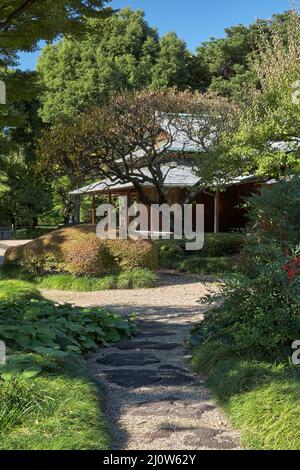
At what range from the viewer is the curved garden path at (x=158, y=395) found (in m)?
3.94

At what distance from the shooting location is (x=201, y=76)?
38.5 metres

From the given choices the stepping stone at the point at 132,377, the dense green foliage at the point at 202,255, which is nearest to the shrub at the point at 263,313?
the stepping stone at the point at 132,377

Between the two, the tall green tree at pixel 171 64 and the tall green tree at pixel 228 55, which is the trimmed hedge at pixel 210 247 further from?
the tall green tree at pixel 228 55

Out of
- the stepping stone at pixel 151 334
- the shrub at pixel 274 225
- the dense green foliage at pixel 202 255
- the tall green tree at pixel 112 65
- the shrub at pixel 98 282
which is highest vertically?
the tall green tree at pixel 112 65

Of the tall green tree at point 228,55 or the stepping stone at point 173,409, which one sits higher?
the tall green tree at point 228,55

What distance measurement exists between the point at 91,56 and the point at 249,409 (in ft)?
110

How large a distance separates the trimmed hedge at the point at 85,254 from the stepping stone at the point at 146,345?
21.3 ft

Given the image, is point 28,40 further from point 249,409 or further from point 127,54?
point 127,54

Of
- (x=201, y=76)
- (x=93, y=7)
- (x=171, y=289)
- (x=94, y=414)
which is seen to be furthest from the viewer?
(x=201, y=76)

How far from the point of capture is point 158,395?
16.2ft

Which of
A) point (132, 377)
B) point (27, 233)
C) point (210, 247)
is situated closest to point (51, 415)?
point (132, 377)

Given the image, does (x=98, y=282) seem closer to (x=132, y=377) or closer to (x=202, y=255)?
(x=202, y=255)

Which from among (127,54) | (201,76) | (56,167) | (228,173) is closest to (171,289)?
(228,173)

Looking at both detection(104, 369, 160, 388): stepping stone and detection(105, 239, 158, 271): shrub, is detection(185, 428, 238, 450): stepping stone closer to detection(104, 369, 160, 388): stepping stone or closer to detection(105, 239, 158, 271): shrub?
detection(104, 369, 160, 388): stepping stone
